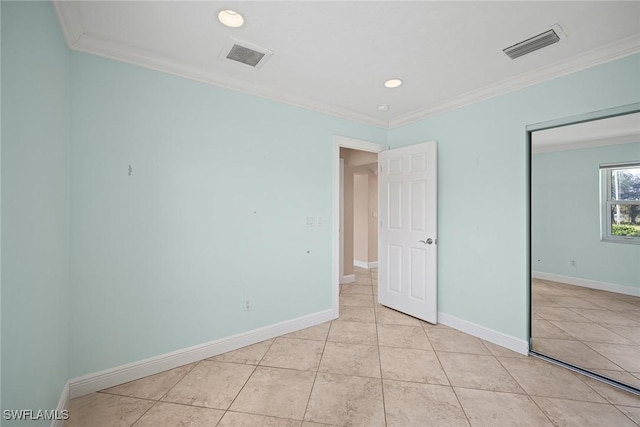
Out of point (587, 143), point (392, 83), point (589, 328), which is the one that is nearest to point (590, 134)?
point (587, 143)

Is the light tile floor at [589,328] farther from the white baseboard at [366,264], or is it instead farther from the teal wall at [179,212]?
the white baseboard at [366,264]

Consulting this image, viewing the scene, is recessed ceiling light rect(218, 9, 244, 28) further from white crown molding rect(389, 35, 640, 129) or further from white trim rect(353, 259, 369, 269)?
white trim rect(353, 259, 369, 269)

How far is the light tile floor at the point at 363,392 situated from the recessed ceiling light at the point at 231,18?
2.55 meters

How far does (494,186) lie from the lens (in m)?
2.61

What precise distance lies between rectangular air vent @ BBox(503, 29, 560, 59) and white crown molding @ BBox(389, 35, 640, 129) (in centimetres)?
39

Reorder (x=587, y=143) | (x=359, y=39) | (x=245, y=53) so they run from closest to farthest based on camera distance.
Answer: (x=359, y=39)
(x=245, y=53)
(x=587, y=143)

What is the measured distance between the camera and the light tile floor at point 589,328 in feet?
7.00

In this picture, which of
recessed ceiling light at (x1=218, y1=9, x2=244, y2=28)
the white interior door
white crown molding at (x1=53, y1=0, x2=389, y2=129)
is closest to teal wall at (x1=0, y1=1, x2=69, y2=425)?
white crown molding at (x1=53, y1=0, x2=389, y2=129)

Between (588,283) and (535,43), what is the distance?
2.32 meters

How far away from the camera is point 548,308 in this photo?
104 inches

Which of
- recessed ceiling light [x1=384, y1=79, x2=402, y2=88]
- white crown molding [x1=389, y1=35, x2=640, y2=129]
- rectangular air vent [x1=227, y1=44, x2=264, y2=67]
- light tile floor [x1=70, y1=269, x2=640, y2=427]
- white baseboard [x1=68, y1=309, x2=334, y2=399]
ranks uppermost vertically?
recessed ceiling light [x1=384, y1=79, x2=402, y2=88]

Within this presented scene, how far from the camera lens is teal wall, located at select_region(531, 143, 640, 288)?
2.31 meters

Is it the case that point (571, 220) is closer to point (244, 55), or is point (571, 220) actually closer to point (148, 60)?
point (244, 55)

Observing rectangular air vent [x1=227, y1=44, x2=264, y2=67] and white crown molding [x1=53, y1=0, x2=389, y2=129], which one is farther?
rectangular air vent [x1=227, y1=44, x2=264, y2=67]
